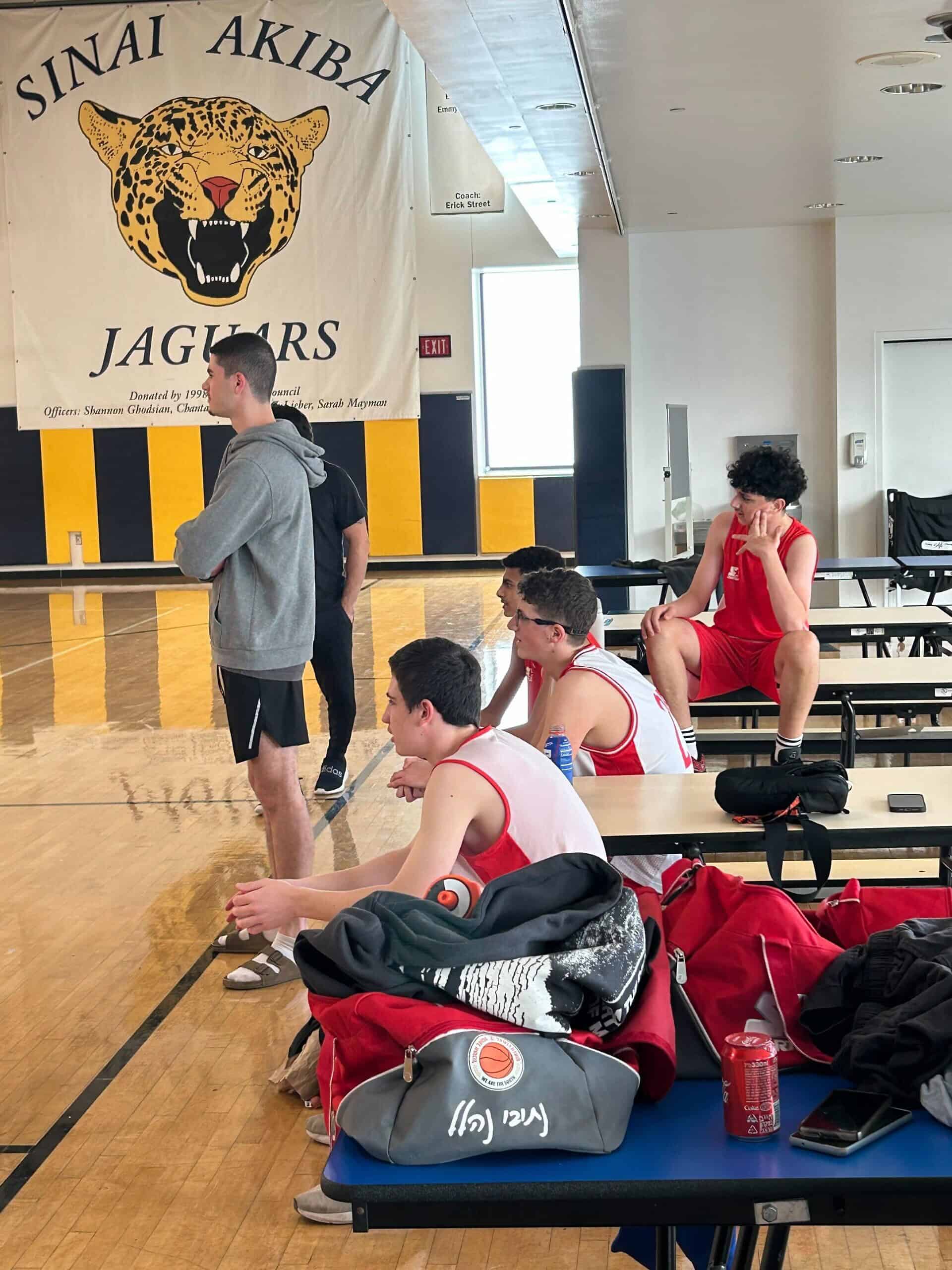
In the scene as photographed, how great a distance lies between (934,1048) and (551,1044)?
0.49m

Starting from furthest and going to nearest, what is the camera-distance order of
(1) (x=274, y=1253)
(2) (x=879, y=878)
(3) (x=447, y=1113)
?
1. (2) (x=879, y=878)
2. (1) (x=274, y=1253)
3. (3) (x=447, y=1113)

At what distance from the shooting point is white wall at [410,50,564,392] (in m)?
15.3

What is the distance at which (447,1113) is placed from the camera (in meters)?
1.66

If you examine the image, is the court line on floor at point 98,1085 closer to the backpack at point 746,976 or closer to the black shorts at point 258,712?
the black shorts at point 258,712

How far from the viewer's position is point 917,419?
11.0 metres

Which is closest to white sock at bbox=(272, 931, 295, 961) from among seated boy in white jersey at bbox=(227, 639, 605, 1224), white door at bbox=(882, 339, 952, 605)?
seated boy in white jersey at bbox=(227, 639, 605, 1224)

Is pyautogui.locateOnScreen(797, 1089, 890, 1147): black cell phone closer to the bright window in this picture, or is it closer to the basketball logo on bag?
the basketball logo on bag

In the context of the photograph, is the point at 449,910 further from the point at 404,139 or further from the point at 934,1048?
the point at 404,139

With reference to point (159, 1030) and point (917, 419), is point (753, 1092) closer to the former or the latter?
point (159, 1030)

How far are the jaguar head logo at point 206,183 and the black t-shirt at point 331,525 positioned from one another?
976 cm

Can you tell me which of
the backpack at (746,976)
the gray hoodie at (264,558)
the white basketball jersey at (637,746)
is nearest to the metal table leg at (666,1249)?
the backpack at (746,976)

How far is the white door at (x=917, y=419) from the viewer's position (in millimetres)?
10828

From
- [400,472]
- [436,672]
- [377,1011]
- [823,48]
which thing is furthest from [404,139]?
[377,1011]

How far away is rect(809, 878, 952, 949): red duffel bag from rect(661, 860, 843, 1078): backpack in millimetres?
130
